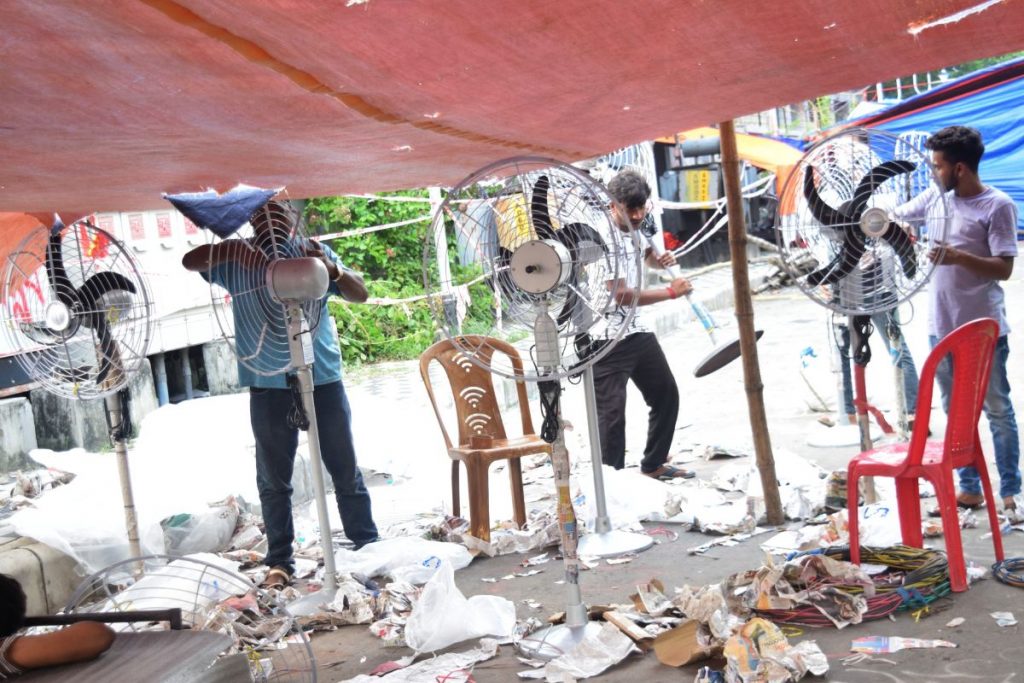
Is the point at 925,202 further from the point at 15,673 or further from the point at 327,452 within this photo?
the point at 15,673

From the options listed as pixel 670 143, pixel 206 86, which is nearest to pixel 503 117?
pixel 206 86

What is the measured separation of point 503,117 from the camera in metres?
3.95

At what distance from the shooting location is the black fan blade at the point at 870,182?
15.1 feet

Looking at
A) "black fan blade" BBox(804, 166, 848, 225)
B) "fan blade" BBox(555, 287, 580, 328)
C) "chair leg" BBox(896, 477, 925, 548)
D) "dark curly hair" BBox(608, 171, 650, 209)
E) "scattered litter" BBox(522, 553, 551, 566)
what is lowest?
"scattered litter" BBox(522, 553, 551, 566)

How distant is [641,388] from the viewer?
6.84 metres

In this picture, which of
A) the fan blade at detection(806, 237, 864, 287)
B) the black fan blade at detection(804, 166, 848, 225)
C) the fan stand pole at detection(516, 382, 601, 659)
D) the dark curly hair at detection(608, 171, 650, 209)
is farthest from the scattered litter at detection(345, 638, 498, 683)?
the dark curly hair at detection(608, 171, 650, 209)

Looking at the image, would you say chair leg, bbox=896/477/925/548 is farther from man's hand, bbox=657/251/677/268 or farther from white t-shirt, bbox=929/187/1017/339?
man's hand, bbox=657/251/677/268

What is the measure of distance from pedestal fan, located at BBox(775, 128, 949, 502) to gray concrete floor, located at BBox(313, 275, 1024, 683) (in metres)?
1.32

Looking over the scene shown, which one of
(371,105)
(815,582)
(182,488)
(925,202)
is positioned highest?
(371,105)

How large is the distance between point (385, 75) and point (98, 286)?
98.6 inches

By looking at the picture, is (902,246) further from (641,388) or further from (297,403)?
(297,403)

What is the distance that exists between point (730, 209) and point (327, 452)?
257cm

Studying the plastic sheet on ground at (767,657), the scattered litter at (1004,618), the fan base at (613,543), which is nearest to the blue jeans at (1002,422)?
the scattered litter at (1004,618)

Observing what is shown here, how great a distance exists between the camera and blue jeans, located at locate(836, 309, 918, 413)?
654 centimetres
